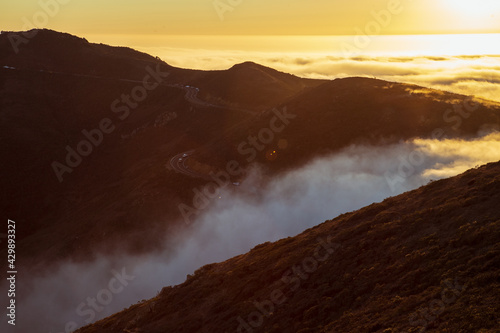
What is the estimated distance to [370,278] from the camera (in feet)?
70.4

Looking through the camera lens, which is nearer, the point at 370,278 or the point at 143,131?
the point at 370,278

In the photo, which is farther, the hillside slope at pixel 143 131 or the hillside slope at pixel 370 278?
the hillside slope at pixel 143 131

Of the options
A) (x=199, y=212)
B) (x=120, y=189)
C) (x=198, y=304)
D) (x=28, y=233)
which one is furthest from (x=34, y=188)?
(x=198, y=304)

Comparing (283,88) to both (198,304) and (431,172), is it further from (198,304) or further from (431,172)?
(198,304)

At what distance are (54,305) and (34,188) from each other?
145 ft

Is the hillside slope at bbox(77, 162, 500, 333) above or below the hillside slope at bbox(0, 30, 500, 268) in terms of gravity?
below

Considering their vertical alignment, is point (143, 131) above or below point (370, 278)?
above

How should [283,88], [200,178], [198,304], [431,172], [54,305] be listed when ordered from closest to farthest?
1. [198,304]
2. [431,172]
3. [54,305]
4. [200,178]
5. [283,88]

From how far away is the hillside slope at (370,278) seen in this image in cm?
1717

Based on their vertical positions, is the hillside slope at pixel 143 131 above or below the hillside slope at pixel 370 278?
above

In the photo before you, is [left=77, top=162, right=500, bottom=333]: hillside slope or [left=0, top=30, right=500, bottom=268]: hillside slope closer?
[left=77, top=162, right=500, bottom=333]: hillside slope

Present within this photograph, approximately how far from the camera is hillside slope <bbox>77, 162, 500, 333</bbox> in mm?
17172

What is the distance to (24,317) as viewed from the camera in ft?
175

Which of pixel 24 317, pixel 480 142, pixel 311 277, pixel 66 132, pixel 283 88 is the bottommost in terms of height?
pixel 311 277
